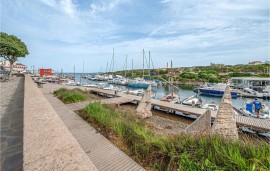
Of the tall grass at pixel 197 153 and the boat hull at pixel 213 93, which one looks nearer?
the tall grass at pixel 197 153

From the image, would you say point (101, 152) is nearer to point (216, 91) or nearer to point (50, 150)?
point (50, 150)

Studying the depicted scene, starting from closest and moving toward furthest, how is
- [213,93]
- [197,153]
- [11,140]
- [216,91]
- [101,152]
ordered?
A: [197,153] < [101,152] < [11,140] < [216,91] < [213,93]

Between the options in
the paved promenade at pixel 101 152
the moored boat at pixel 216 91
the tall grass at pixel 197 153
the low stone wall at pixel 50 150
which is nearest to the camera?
the low stone wall at pixel 50 150

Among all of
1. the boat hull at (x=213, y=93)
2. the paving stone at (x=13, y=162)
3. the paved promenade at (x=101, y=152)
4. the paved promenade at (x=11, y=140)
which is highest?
the paved promenade at (x=11, y=140)

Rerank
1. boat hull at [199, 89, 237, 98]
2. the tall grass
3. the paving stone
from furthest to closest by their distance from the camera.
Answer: boat hull at [199, 89, 237, 98], the paving stone, the tall grass

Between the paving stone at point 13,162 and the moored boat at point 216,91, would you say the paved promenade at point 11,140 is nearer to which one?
the paving stone at point 13,162

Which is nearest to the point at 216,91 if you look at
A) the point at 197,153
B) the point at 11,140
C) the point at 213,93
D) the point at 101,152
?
the point at 213,93

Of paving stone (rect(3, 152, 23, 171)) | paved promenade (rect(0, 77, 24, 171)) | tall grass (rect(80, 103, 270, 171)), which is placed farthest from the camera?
paved promenade (rect(0, 77, 24, 171))

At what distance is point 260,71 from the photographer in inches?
2276

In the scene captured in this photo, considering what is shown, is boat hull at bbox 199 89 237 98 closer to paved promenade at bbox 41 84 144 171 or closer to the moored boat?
the moored boat

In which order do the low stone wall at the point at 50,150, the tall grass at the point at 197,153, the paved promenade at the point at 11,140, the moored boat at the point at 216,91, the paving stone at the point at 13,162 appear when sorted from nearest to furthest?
the low stone wall at the point at 50,150
the tall grass at the point at 197,153
the paving stone at the point at 13,162
the paved promenade at the point at 11,140
the moored boat at the point at 216,91

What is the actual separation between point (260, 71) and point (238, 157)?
75.2m

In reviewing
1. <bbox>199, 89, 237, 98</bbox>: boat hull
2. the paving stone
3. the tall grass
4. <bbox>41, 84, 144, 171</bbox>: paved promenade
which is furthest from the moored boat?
the paving stone

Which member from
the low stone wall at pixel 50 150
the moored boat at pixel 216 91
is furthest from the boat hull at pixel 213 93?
the low stone wall at pixel 50 150
